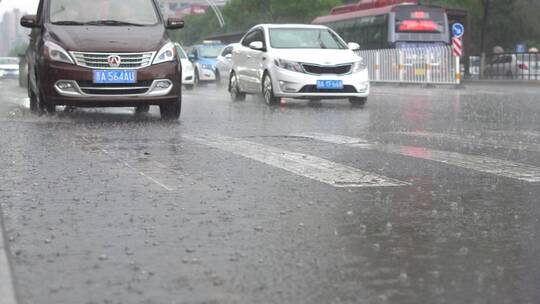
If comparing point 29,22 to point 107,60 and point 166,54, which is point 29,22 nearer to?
point 107,60

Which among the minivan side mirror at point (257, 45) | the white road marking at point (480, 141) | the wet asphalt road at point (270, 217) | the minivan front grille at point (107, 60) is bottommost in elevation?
the white road marking at point (480, 141)

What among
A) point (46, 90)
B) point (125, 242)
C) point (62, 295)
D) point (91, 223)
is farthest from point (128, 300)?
point (46, 90)

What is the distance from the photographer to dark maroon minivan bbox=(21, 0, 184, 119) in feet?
34.8

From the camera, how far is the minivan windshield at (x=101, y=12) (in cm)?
1145

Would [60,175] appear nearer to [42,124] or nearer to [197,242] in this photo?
[197,242]

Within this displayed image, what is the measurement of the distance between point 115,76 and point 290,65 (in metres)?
4.53

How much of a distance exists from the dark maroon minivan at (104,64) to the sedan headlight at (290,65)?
11.5 ft

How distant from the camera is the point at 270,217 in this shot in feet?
14.9

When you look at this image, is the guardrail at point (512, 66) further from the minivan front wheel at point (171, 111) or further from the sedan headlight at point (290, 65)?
the minivan front wheel at point (171, 111)

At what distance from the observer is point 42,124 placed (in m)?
10.1

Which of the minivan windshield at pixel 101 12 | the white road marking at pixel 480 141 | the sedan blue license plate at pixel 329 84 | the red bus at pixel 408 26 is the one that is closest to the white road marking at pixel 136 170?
the white road marking at pixel 480 141

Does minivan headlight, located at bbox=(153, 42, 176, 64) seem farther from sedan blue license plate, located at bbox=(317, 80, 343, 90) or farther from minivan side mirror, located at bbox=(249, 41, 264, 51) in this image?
minivan side mirror, located at bbox=(249, 41, 264, 51)

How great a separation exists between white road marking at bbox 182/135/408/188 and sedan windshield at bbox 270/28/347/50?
7089 mm

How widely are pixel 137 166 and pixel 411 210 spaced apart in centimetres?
245
